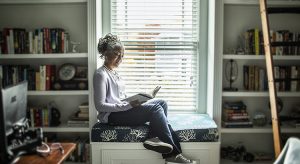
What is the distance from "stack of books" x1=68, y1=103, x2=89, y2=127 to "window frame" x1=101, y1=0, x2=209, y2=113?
861 millimetres

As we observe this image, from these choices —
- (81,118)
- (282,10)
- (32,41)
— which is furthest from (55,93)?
(282,10)

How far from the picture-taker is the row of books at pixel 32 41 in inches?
129

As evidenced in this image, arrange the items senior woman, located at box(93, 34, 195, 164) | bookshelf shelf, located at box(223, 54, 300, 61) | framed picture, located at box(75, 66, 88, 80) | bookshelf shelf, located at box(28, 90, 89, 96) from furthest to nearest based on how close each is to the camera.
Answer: framed picture, located at box(75, 66, 88, 80) < bookshelf shelf, located at box(28, 90, 89, 96) < bookshelf shelf, located at box(223, 54, 300, 61) < senior woman, located at box(93, 34, 195, 164)

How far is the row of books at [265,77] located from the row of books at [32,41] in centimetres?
187

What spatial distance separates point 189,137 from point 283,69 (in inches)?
47.4

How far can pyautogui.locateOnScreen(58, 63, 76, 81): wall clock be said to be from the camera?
3.39 metres

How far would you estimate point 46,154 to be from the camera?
1.97 m

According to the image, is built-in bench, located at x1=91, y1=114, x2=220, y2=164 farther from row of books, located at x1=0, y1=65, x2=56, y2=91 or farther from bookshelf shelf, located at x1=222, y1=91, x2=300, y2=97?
row of books, located at x1=0, y1=65, x2=56, y2=91

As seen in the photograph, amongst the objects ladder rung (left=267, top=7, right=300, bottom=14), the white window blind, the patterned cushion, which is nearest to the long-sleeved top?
the patterned cushion

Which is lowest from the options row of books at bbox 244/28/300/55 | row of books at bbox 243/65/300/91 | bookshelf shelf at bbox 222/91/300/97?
bookshelf shelf at bbox 222/91/300/97

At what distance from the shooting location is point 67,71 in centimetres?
340

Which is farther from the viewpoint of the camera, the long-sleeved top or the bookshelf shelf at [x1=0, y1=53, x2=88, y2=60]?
the bookshelf shelf at [x1=0, y1=53, x2=88, y2=60]

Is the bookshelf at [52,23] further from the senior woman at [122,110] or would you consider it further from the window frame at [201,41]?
the senior woman at [122,110]

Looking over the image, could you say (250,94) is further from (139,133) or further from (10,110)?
(10,110)
